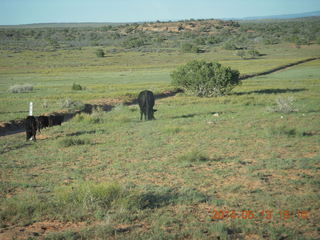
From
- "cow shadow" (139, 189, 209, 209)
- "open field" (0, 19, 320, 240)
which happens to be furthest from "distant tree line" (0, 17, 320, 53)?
"cow shadow" (139, 189, 209, 209)

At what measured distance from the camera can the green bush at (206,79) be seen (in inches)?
1161

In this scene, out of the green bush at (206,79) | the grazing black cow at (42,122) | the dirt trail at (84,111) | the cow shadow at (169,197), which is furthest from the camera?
the green bush at (206,79)

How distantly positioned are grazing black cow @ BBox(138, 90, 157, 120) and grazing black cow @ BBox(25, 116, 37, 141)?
603cm

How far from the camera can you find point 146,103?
1914 cm

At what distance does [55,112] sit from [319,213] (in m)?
17.8

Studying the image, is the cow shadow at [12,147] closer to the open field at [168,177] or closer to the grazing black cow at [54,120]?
the open field at [168,177]

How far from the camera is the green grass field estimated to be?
22.3ft

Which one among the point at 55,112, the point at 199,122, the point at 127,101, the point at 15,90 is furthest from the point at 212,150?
the point at 15,90

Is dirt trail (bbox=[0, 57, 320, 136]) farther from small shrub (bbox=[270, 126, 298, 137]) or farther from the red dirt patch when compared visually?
small shrub (bbox=[270, 126, 298, 137])

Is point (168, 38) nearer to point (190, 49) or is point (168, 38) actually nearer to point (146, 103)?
point (190, 49)

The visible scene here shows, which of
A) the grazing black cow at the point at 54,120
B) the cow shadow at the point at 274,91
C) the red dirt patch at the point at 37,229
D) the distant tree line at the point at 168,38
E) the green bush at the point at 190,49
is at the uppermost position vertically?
the distant tree line at the point at 168,38

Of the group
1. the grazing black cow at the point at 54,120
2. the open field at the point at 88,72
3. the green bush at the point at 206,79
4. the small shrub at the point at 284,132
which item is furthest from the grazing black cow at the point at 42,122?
the green bush at the point at 206,79

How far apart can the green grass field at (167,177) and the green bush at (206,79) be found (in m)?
7.98

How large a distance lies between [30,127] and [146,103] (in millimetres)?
6324
